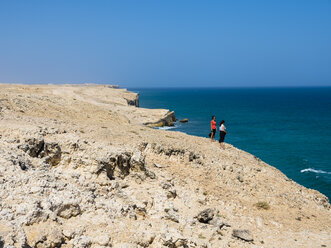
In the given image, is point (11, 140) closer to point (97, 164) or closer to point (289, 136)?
point (97, 164)

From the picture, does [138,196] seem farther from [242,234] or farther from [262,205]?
[262,205]

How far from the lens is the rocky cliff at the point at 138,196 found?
9.20 m

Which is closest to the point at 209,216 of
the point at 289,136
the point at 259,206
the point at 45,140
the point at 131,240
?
the point at 259,206

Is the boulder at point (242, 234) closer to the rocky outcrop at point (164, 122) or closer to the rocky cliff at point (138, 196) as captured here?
the rocky cliff at point (138, 196)

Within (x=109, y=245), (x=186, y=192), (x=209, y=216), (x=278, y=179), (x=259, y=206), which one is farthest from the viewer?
(x=278, y=179)

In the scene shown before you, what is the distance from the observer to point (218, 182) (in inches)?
710

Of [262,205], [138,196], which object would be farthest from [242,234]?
[138,196]

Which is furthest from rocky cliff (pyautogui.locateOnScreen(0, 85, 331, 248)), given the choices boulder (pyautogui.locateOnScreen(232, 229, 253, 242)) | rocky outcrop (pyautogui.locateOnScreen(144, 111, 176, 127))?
rocky outcrop (pyautogui.locateOnScreen(144, 111, 176, 127))

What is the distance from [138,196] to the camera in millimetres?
13383

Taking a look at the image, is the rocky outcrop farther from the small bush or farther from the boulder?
the boulder

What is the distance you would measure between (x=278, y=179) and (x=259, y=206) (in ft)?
14.0

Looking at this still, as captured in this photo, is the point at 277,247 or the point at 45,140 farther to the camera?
the point at 45,140

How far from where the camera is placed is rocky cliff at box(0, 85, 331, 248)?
30.2 feet

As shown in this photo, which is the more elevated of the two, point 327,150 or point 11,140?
point 11,140
